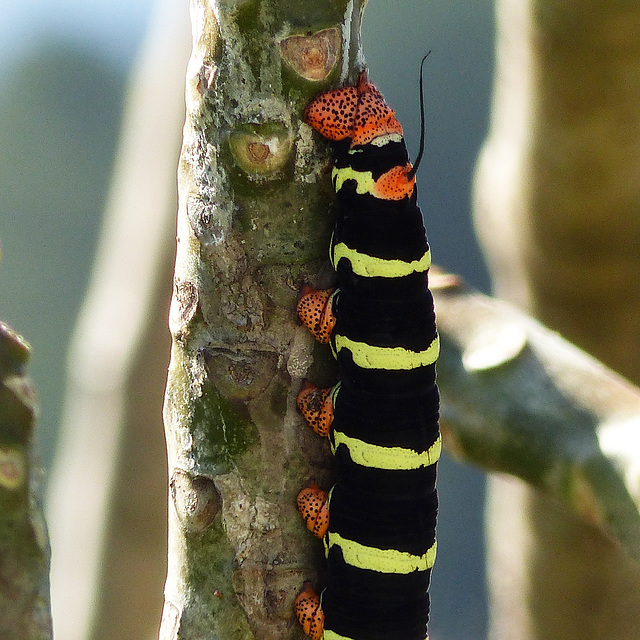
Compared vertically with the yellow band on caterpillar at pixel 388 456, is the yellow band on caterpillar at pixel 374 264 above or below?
above

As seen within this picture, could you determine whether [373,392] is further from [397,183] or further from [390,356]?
[397,183]

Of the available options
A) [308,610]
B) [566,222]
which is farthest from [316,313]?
[566,222]

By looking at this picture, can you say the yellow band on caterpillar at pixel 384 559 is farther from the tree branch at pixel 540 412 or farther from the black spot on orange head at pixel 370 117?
the black spot on orange head at pixel 370 117

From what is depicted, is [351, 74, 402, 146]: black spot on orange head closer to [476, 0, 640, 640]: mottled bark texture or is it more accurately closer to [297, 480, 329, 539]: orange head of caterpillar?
[297, 480, 329, 539]: orange head of caterpillar

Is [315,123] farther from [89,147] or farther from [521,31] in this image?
[89,147]

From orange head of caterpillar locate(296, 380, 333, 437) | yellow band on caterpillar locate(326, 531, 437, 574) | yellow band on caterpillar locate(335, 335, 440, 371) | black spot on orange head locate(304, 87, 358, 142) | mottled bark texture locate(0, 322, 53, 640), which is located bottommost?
yellow band on caterpillar locate(326, 531, 437, 574)

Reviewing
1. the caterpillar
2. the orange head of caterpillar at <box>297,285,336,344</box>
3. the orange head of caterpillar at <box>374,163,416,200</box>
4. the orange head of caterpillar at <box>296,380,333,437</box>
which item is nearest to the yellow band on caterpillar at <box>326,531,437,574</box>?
the caterpillar

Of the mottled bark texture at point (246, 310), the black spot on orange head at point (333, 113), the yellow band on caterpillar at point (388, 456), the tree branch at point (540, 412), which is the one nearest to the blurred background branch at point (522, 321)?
the tree branch at point (540, 412)
